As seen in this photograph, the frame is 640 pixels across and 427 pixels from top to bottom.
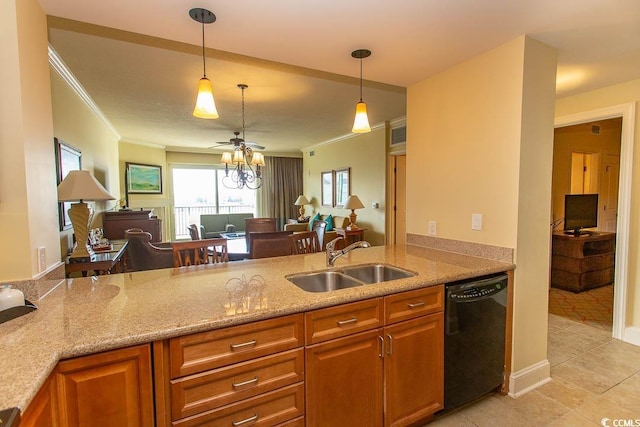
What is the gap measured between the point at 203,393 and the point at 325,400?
57 centimetres

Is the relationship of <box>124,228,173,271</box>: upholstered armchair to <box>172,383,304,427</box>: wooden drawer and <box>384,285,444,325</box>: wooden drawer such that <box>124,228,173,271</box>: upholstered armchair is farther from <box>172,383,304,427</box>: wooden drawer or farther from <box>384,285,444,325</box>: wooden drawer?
<box>384,285,444,325</box>: wooden drawer

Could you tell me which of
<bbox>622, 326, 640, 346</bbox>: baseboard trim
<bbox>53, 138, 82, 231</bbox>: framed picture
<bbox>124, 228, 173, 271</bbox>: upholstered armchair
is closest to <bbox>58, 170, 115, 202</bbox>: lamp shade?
<bbox>53, 138, 82, 231</bbox>: framed picture

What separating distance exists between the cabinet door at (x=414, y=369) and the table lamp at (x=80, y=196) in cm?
253

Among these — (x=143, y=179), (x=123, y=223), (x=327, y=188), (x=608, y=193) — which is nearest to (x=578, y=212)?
(x=608, y=193)

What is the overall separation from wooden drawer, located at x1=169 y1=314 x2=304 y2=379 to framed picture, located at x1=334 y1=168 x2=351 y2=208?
5.22m

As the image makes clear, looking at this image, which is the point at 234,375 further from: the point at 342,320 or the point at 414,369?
the point at 414,369

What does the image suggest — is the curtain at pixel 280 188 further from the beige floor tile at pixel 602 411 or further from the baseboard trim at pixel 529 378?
the beige floor tile at pixel 602 411

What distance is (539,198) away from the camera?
218cm

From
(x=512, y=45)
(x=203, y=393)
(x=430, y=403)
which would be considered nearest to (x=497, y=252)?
(x=430, y=403)

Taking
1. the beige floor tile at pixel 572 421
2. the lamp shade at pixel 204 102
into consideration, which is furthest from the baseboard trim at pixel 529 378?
the lamp shade at pixel 204 102

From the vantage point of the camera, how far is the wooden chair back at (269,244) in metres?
3.16

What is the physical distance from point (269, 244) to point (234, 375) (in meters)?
1.96

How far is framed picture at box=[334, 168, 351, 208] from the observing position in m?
6.50

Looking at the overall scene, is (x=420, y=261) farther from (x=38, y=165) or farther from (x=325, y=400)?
(x=38, y=165)
